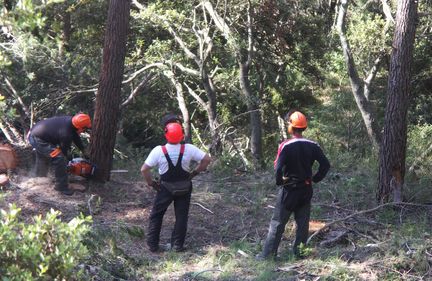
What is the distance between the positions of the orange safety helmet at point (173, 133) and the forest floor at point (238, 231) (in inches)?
52.2

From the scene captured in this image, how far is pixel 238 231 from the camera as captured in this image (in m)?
8.37

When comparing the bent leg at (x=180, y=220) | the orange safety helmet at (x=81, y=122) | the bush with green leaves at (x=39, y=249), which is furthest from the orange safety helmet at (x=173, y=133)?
the bush with green leaves at (x=39, y=249)

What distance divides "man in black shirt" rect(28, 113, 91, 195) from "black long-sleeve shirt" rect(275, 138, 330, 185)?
343 cm

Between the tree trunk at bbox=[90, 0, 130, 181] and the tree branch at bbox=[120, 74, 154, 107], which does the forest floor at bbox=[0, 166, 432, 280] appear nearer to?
the tree trunk at bbox=[90, 0, 130, 181]

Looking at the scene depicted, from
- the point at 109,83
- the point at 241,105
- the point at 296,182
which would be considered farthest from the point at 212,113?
the point at 296,182

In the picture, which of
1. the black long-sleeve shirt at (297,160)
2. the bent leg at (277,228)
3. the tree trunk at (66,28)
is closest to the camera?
the black long-sleeve shirt at (297,160)

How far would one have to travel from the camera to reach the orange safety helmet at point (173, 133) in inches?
282

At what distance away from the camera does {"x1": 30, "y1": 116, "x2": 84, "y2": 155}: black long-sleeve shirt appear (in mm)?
8766

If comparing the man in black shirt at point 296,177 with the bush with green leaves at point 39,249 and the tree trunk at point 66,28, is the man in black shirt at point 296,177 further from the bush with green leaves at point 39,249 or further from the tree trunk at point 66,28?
the tree trunk at point 66,28

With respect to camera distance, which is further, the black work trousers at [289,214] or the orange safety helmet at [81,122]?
the orange safety helmet at [81,122]

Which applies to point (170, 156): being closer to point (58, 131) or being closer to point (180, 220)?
point (180, 220)

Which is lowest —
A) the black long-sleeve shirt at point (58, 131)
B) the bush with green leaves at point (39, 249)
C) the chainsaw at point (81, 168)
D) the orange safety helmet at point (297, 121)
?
the bush with green leaves at point (39, 249)

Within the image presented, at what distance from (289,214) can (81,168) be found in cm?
386

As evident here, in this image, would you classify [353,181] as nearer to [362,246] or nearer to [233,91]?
[362,246]
